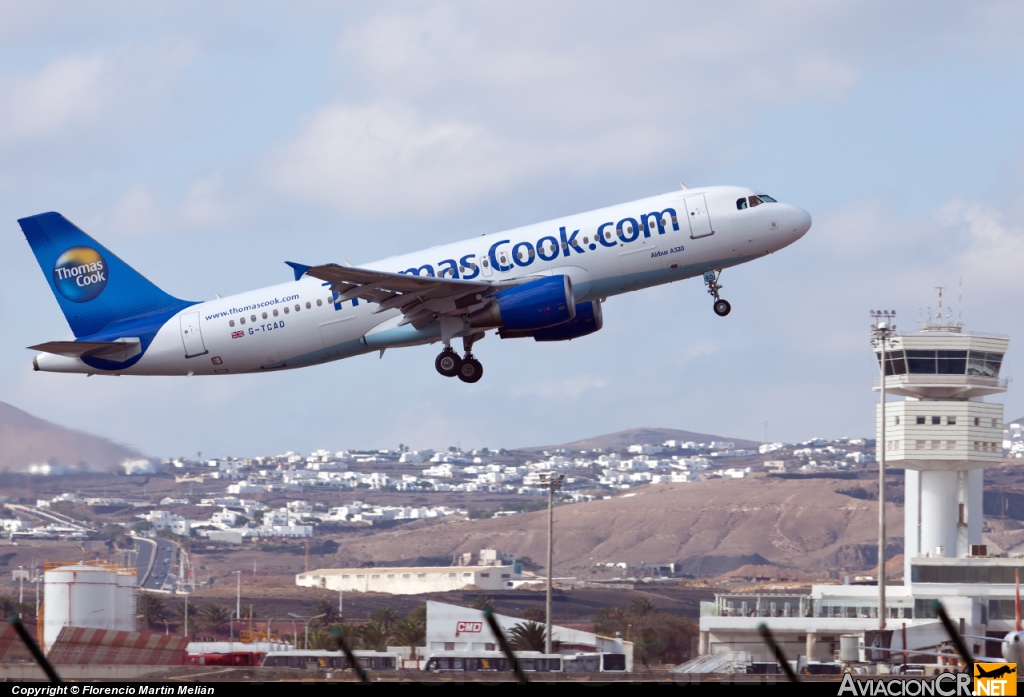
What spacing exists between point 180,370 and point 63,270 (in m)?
6.79

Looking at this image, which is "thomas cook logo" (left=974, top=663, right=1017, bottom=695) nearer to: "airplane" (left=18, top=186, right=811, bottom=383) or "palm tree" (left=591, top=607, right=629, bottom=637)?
"airplane" (left=18, top=186, right=811, bottom=383)

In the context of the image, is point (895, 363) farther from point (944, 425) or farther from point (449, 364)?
point (449, 364)

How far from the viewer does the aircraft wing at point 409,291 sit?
43.1 meters

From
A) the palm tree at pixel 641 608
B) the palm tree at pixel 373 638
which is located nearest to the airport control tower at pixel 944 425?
the palm tree at pixel 641 608

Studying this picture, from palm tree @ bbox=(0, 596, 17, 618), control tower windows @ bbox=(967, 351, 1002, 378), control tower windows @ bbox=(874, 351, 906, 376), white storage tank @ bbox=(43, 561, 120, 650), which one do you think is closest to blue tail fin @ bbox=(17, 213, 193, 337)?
white storage tank @ bbox=(43, 561, 120, 650)

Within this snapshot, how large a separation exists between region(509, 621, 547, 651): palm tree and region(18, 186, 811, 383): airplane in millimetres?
21233

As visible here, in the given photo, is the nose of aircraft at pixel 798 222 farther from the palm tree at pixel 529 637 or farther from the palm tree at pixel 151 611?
the palm tree at pixel 151 611

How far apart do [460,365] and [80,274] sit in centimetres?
1495

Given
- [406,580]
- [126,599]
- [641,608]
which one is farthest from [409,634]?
[406,580]

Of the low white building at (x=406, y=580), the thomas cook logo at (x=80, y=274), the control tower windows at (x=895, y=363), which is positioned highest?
the control tower windows at (x=895, y=363)

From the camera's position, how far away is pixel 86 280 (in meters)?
50.7

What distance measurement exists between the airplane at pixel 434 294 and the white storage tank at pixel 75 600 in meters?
13.4

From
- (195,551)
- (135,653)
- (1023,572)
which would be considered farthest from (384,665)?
(195,551)

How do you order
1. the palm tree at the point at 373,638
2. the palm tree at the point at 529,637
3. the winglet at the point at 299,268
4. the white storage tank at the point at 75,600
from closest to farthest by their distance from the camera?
the winglet at the point at 299,268
the white storage tank at the point at 75,600
the palm tree at the point at 529,637
the palm tree at the point at 373,638
